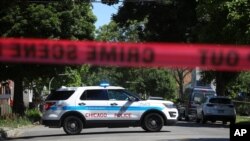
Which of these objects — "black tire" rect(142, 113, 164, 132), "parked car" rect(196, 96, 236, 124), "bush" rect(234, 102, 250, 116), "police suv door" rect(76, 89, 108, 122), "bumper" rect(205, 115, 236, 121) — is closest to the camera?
"police suv door" rect(76, 89, 108, 122)

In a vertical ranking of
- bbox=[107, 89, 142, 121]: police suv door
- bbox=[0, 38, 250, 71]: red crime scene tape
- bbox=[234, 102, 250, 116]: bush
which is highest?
bbox=[0, 38, 250, 71]: red crime scene tape

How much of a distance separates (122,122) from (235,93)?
4371 centimetres

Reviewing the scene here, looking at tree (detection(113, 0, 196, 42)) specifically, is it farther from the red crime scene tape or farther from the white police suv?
the red crime scene tape

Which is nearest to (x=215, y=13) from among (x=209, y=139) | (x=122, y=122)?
(x=122, y=122)

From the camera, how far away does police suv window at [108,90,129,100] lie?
2095cm

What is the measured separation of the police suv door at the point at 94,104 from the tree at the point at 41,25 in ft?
27.8

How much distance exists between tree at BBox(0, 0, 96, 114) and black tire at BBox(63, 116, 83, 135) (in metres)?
8.94

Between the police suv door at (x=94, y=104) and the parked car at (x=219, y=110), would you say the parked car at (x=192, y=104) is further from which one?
the police suv door at (x=94, y=104)

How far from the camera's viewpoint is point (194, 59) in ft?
19.5

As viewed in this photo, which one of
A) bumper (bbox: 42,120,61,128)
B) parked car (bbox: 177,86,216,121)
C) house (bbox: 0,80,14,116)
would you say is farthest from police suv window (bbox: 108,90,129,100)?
parked car (bbox: 177,86,216,121)

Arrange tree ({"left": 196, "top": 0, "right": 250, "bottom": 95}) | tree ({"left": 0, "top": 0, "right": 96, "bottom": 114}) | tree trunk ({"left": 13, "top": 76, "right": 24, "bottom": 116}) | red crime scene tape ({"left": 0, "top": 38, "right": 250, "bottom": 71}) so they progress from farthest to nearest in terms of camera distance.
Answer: tree trunk ({"left": 13, "top": 76, "right": 24, "bottom": 116})
tree ({"left": 0, "top": 0, "right": 96, "bottom": 114})
tree ({"left": 196, "top": 0, "right": 250, "bottom": 95})
red crime scene tape ({"left": 0, "top": 38, "right": 250, "bottom": 71})

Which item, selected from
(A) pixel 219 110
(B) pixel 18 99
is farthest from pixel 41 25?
(A) pixel 219 110

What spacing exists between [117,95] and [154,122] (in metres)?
1.68

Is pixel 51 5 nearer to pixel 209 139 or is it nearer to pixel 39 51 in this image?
pixel 209 139
